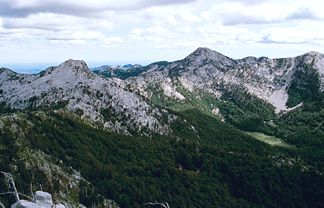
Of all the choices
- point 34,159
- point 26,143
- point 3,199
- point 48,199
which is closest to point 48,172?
point 34,159

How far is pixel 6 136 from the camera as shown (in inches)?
7608

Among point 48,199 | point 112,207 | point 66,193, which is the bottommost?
point 112,207

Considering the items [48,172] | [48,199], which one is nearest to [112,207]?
[48,172]

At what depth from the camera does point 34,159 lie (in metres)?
183

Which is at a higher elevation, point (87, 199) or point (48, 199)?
point (48, 199)

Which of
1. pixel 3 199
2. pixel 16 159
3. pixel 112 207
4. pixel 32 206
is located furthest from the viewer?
pixel 112 207

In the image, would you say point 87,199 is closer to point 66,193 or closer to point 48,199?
point 66,193

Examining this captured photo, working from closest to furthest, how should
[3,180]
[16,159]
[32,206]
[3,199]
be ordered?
1. [32,206]
2. [3,199]
3. [3,180]
4. [16,159]

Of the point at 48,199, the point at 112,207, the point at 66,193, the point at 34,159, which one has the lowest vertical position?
the point at 112,207

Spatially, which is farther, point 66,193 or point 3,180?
point 66,193

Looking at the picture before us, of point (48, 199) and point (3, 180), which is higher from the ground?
point (48, 199)

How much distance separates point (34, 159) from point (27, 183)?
74.0 feet

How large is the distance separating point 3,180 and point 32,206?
105 metres

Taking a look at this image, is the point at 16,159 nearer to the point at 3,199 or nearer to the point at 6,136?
the point at 6,136
